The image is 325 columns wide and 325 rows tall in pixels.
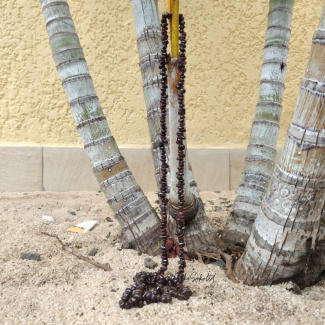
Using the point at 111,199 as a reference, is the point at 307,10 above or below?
above

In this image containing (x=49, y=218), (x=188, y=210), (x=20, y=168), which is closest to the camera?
(x=188, y=210)

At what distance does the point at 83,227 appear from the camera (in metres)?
2.80

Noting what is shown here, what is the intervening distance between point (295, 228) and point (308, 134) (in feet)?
1.49

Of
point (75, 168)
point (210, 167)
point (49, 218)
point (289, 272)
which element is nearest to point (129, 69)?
point (75, 168)

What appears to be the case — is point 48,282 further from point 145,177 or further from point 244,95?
point 244,95

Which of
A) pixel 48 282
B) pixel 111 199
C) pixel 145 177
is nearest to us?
pixel 48 282

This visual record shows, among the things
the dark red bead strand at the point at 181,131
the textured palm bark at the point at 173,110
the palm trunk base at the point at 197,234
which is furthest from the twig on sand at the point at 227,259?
the textured palm bark at the point at 173,110

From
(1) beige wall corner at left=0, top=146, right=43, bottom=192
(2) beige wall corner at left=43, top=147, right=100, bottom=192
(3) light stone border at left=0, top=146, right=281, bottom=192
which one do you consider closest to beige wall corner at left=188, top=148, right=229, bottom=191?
(3) light stone border at left=0, top=146, right=281, bottom=192

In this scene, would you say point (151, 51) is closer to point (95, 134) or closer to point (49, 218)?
point (95, 134)

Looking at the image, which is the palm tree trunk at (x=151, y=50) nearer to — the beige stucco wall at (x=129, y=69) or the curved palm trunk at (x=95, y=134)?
the curved palm trunk at (x=95, y=134)

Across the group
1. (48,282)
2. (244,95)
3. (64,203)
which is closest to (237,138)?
(244,95)

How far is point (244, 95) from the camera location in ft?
13.3

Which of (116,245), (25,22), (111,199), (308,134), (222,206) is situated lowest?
(222,206)

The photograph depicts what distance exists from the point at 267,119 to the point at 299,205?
37.5 inches
